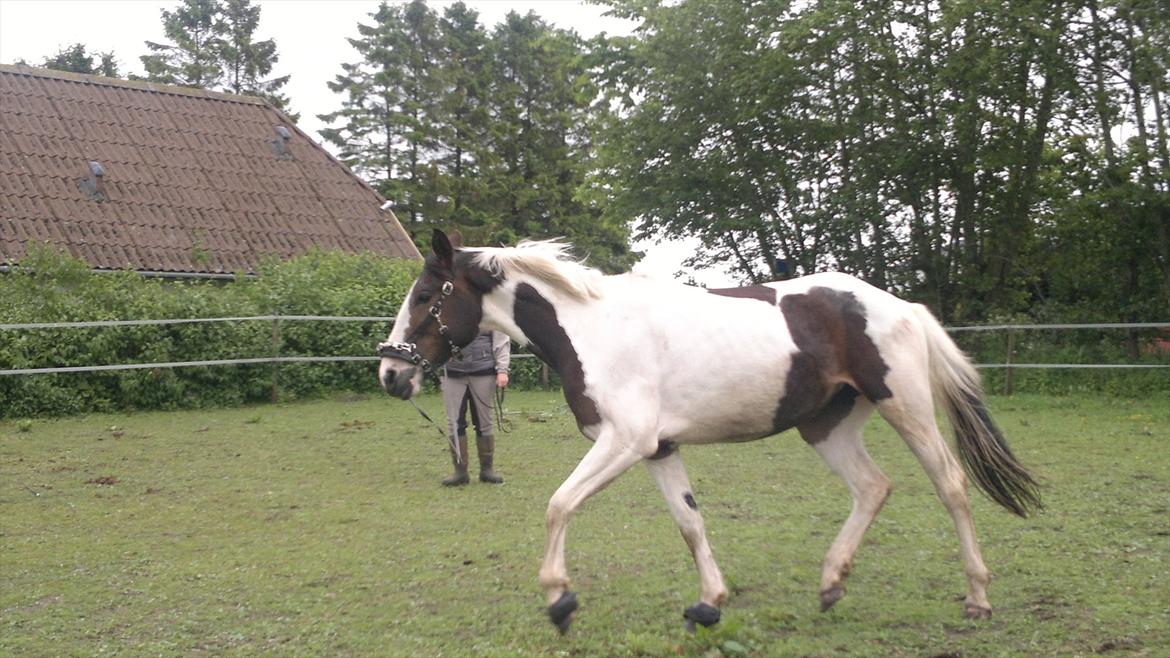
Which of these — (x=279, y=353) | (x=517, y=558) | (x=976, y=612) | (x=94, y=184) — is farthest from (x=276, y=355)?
(x=976, y=612)

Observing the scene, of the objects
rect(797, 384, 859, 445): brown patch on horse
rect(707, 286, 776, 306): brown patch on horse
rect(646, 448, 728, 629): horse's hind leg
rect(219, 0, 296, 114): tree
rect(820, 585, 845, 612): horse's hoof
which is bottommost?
rect(820, 585, 845, 612): horse's hoof

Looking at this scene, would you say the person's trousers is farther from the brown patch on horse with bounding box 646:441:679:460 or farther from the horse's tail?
the horse's tail

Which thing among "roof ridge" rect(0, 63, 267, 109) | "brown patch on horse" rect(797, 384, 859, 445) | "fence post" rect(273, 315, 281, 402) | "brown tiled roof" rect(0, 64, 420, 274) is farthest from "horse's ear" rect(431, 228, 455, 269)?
"roof ridge" rect(0, 63, 267, 109)

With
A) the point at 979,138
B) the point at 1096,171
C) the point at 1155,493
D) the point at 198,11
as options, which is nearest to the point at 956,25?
the point at 979,138

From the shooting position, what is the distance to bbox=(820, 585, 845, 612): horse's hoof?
5.05 meters

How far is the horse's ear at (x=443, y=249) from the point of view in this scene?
17.4ft

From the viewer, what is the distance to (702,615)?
4.77 meters

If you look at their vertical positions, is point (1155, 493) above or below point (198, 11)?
below

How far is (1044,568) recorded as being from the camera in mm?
5770

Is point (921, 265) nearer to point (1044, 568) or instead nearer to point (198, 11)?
point (1044, 568)

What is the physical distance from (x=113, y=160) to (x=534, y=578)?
1867cm

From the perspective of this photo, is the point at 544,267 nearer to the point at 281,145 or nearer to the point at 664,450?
the point at 664,450

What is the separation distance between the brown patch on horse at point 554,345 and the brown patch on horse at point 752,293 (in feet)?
2.60

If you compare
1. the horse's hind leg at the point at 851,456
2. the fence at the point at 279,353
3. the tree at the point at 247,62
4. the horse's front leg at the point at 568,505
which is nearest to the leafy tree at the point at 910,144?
the fence at the point at 279,353
